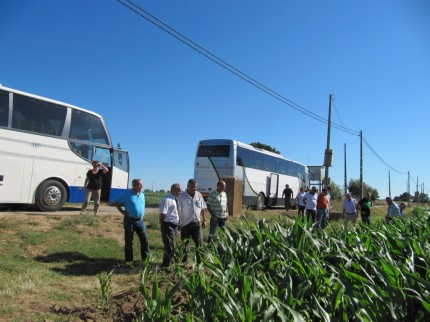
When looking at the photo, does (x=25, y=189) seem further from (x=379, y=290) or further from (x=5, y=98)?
(x=379, y=290)

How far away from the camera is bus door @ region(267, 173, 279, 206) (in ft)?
75.5

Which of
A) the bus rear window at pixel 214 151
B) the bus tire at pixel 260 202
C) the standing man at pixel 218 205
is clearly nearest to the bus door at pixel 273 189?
the bus tire at pixel 260 202

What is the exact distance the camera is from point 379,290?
2320mm

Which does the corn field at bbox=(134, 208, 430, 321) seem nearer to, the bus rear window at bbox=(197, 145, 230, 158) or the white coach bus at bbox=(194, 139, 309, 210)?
the white coach bus at bbox=(194, 139, 309, 210)

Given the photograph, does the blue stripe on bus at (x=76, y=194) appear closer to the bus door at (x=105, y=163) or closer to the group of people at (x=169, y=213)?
the bus door at (x=105, y=163)

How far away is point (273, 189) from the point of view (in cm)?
2334

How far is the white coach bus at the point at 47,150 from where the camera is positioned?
10250 millimetres

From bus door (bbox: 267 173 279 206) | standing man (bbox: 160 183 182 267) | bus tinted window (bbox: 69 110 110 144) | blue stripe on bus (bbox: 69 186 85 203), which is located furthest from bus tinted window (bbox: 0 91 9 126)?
bus door (bbox: 267 173 279 206)

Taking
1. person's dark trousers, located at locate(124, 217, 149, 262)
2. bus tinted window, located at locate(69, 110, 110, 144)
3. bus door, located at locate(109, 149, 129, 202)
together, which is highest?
bus tinted window, located at locate(69, 110, 110, 144)

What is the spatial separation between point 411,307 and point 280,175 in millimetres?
22137

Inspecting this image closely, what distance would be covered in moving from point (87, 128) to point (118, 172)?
6.25ft

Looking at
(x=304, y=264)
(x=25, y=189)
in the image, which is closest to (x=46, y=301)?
(x=304, y=264)

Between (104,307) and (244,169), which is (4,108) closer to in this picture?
(104,307)

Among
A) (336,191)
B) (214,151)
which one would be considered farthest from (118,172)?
(336,191)
